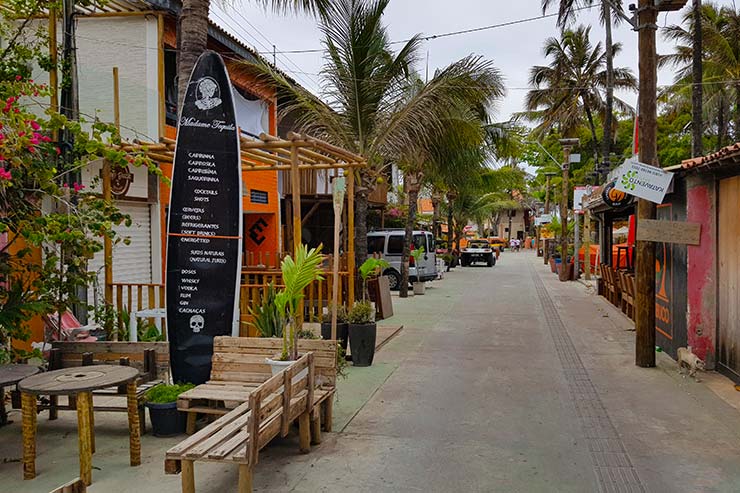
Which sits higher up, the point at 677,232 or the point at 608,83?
the point at 608,83

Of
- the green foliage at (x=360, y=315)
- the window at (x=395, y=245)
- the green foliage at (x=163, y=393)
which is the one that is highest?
the window at (x=395, y=245)

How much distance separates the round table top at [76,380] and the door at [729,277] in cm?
675

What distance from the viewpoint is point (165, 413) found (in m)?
5.73

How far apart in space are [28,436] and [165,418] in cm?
120

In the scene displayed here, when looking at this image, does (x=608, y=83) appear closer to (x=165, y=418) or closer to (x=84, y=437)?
(x=165, y=418)

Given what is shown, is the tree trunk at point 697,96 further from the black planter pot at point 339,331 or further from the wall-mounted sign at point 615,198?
the black planter pot at point 339,331

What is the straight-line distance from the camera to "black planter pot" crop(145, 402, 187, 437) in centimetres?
571

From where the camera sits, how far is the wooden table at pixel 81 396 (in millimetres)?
4590

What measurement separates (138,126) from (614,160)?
3060 centimetres

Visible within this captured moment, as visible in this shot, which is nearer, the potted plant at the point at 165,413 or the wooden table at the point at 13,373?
the wooden table at the point at 13,373

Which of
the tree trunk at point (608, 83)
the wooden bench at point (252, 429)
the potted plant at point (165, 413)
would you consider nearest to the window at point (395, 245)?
the tree trunk at point (608, 83)

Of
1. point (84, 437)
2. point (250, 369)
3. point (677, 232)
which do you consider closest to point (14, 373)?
point (84, 437)

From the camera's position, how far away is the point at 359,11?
12.3 meters

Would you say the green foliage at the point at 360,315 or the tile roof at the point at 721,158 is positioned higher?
the tile roof at the point at 721,158
